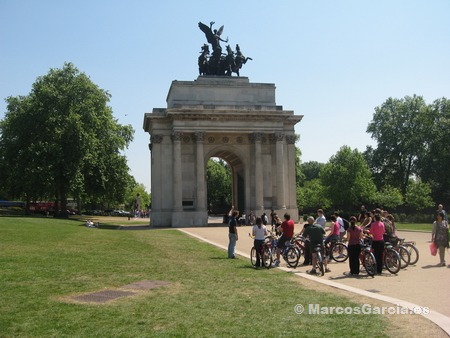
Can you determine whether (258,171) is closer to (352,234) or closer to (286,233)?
(286,233)

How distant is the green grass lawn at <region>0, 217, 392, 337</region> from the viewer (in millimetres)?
8156

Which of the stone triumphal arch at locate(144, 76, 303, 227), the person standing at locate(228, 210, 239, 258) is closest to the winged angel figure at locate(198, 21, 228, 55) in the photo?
the stone triumphal arch at locate(144, 76, 303, 227)

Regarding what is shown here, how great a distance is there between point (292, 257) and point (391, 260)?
3.48 metres

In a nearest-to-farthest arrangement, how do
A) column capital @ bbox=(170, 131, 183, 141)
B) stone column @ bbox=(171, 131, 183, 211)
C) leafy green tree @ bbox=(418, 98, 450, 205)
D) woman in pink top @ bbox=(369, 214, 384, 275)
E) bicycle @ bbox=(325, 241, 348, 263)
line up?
1. woman in pink top @ bbox=(369, 214, 384, 275)
2. bicycle @ bbox=(325, 241, 348, 263)
3. stone column @ bbox=(171, 131, 183, 211)
4. column capital @ bbox=(170, 131, 183, 141)
5. leafy green tree @ bbox=(418, 98, 450, 205)

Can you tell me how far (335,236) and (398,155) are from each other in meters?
67.3

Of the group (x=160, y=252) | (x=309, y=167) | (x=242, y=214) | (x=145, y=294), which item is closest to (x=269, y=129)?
(x=242, y=214)

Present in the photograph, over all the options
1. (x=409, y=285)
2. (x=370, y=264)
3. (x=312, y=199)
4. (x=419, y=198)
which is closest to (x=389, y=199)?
(x=419, y=198)

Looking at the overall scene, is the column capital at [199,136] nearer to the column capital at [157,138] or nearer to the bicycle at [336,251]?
the column capital at [157,138]

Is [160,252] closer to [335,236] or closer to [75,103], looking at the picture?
[335,236]

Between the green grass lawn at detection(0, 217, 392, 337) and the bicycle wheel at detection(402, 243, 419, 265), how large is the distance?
211 inches

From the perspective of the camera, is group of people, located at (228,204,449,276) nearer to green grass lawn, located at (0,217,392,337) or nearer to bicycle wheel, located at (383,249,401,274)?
bicycle wheel, located at (383,249,401,274)

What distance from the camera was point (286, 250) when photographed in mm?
17688

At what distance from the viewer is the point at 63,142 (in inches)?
2008

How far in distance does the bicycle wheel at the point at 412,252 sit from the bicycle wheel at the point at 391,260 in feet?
5.38
